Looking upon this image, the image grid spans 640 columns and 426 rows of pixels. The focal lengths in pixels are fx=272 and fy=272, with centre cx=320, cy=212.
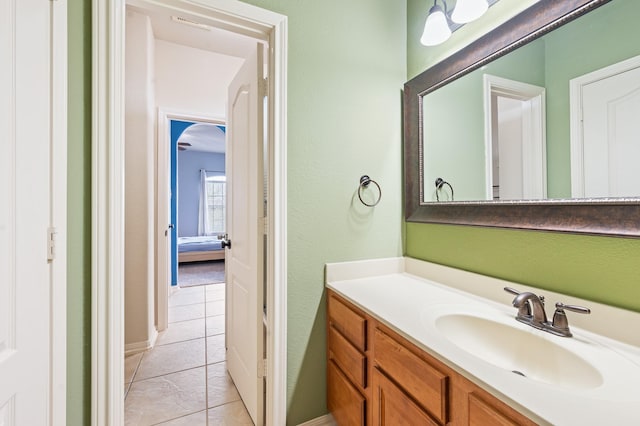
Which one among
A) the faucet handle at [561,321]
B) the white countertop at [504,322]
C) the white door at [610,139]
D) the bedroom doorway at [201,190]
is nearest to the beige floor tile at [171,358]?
the white countertop at [504,322]

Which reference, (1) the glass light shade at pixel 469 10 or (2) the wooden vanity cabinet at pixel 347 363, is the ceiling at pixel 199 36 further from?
(2) the wooden vanity cabinet at pixel 347 363

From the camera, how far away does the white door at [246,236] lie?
144cm

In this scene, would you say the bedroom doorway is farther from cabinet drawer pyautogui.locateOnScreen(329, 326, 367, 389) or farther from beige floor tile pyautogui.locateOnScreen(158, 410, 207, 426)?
cabinet drawer pyautogui.locateOnScreen(329, 326, 367, 389)

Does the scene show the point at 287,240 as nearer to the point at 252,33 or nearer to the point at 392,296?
the point at 392,296

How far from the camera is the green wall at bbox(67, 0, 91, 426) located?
1009 mm

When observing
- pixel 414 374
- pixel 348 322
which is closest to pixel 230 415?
pixel 348 322

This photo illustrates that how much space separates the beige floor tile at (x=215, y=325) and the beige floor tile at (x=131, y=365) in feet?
1.89

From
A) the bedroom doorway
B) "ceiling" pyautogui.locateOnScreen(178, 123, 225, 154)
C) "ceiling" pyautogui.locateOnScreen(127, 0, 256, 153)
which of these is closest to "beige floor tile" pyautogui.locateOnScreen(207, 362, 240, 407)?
"ceiling" pyautogui.locateOnScreen(127, 0, 256, 153)

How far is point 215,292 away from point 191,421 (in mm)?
2408

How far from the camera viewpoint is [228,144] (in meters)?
2.03

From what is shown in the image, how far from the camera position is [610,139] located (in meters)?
0.84
